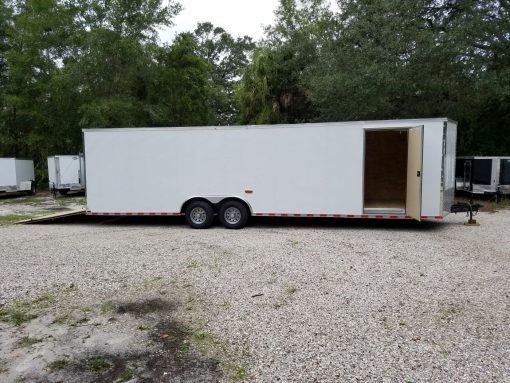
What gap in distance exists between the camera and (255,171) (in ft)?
32.1

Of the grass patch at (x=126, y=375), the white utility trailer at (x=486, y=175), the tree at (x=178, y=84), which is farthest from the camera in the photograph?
the tree at (x=178, y=84)

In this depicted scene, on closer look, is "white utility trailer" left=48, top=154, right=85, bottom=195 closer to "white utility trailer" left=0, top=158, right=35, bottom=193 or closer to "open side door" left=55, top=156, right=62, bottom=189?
"open side door" left=55, top=156, right=62, bottom=189

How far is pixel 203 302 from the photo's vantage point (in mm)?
4910

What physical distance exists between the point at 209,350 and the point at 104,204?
755 cm

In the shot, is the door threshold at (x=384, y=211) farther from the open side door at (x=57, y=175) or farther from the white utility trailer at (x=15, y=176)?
the white utility trailer at (x=15, y=176)

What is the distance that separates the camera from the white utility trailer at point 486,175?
1434 cm

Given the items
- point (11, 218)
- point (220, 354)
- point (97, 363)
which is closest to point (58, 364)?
point (97, 363)

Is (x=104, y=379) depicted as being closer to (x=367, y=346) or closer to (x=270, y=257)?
(x=367, y=346)

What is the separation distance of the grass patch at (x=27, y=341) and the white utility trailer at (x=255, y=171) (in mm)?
6098

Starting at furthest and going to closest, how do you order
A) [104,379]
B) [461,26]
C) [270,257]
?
[461,26] → [270,257] → [104,379]

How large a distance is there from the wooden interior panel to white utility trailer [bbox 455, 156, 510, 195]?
454 centimetres

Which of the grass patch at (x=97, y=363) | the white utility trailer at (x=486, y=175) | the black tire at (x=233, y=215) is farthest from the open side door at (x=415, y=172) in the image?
the grass patch at (x=97, y=363)

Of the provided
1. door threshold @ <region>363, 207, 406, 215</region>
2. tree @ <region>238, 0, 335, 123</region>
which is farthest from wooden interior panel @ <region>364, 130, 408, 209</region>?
tree @ <region>238, 0, 335, 123</region>

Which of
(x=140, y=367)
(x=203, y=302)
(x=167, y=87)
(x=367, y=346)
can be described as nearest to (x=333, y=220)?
(x=203, y=302)
